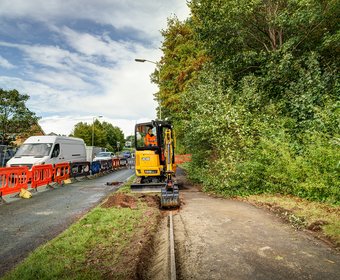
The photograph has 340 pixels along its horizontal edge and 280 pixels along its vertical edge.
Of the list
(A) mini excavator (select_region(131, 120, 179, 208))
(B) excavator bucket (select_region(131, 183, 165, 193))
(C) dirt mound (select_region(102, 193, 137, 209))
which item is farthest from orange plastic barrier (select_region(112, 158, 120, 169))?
(C) dirt mound (select_region(102, 193, 137, 209))

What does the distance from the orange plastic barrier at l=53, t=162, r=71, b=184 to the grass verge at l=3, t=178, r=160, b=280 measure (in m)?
9.23

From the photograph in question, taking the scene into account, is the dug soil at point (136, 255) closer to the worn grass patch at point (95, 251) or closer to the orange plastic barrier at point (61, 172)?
the worn grass patch at point (95, 251)

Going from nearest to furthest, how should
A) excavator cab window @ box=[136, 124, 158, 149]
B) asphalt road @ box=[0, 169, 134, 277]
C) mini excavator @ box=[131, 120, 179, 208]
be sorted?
asphalt road @ box=[0, 169, 134, 277], mini excavator @ box=[131, 120, 179, 208], excavator cab window @ box=[136, 124, 158, 149]

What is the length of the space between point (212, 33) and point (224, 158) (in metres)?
7.39

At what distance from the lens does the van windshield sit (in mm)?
17531

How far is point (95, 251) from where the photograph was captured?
5508 millimetres

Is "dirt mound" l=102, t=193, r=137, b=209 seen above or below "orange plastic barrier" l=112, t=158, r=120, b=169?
below

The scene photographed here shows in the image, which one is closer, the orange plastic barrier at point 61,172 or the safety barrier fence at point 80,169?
the orange plastic barrier at point 61,172

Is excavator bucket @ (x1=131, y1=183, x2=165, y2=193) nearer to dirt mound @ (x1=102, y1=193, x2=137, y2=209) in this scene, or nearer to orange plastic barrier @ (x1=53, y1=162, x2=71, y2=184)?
dirt mound @ (x1=102, y1=193, x2=137, y2=209)

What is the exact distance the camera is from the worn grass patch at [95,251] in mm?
4488

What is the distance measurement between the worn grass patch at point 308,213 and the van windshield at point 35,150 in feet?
43.6

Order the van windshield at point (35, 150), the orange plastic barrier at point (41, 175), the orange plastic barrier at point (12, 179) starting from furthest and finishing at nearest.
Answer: the van windshield at point (35, 150) → the orange plastic barrier at point (41, 175) → the orange plastic barrier at point (12, 179)

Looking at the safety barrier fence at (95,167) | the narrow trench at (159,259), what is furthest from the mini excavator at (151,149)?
the safety barrier fence at (95,167)

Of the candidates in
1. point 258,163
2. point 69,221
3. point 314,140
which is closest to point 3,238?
point 69,221
